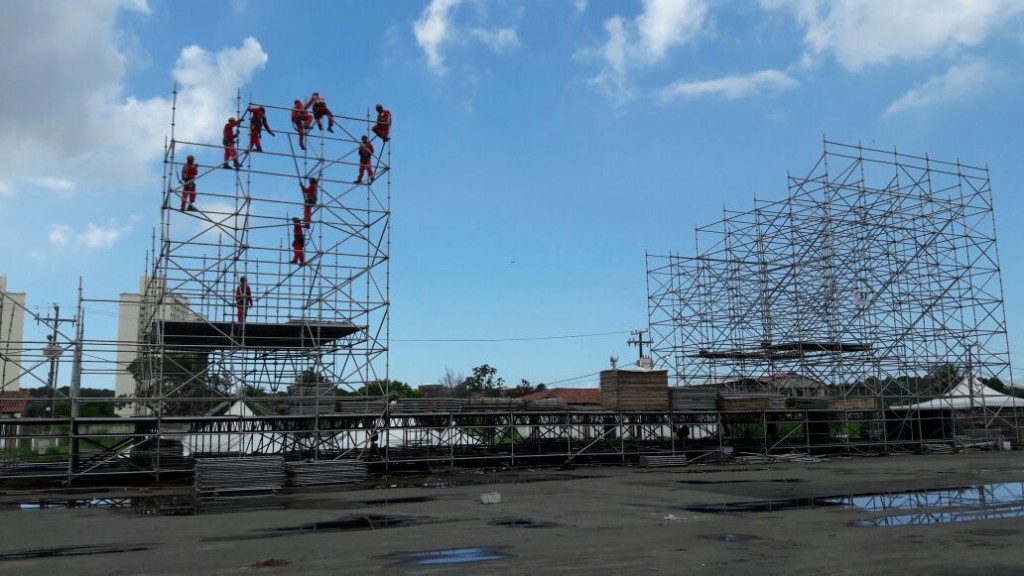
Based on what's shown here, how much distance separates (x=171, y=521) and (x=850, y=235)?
29.3 meters

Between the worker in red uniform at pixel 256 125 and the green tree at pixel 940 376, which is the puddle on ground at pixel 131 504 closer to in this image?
the worker in red uniform at pixel 256 125

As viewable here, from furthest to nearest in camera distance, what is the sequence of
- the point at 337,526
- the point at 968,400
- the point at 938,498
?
the point at 968,400 < the point at 938,498 < the point at 337,526

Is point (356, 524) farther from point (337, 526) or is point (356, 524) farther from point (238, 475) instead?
point (238, 475)

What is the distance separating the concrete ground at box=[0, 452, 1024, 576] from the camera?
9.90m

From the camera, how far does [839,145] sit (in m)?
34.5

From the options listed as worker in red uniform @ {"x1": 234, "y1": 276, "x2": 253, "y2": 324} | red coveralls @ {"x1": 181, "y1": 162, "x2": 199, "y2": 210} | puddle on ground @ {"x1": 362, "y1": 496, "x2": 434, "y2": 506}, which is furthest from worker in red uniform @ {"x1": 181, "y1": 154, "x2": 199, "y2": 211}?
puddle on ground @ {"x1": 362, "y1": 496, "x2": 434, "y2": 506}

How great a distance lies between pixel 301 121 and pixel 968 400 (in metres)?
33.5

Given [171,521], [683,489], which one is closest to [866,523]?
[683,489]

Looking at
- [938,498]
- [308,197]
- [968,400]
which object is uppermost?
[308,197]

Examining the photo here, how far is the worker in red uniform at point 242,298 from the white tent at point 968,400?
2714 centimetres

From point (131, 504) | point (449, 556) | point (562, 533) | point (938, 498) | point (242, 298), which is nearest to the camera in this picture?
point (449, 556)

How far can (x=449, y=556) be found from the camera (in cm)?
1059

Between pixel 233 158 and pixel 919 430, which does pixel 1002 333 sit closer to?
pixel 919 430

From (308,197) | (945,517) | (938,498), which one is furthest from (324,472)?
(945,517)
